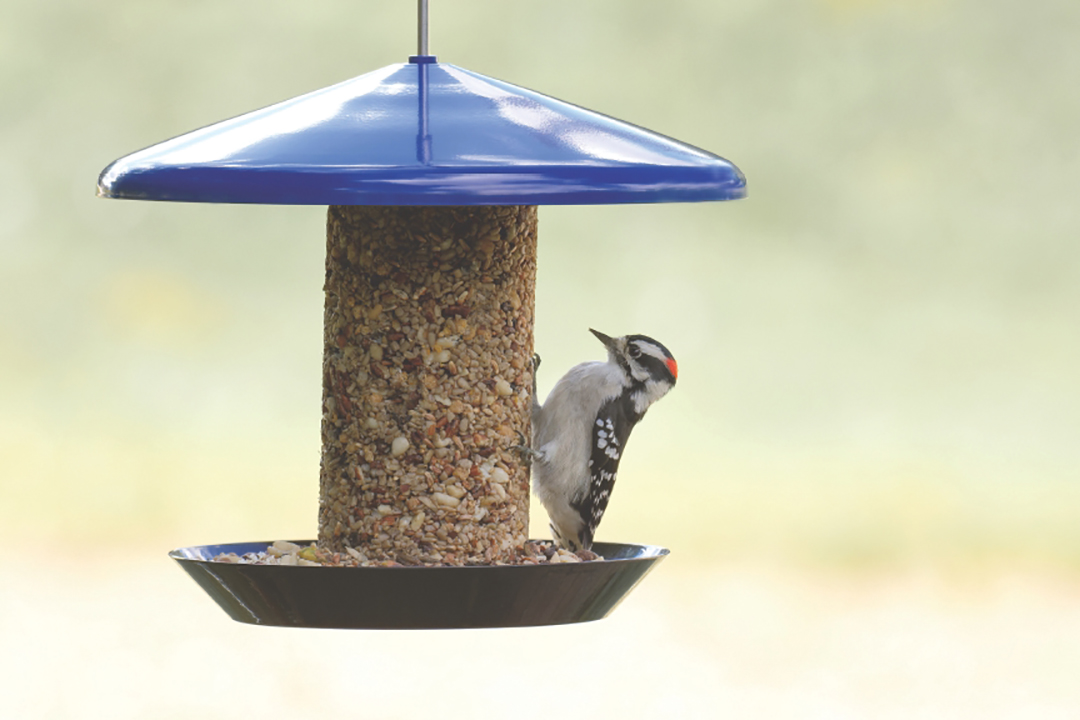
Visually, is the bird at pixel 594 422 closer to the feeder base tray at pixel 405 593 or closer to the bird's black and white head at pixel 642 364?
the bird's black and white head at pixel 642 364

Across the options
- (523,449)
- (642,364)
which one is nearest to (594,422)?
(642,364)

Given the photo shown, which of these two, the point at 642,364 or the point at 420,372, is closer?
the point at 420,372

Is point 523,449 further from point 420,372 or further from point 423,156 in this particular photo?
point 423,156

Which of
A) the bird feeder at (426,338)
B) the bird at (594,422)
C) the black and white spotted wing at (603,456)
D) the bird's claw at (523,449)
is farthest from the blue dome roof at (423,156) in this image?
the black and white spotted wing at (603,456)

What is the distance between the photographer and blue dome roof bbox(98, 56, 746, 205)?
2926mm

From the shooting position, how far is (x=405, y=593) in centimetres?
331

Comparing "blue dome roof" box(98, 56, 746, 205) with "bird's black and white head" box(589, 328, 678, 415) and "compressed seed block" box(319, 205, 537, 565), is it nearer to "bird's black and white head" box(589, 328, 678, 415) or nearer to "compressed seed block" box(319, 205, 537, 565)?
"compressed seed block" box(319, 205, 537, 565)

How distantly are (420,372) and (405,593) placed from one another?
54 cm

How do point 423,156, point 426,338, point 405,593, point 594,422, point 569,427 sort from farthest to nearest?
1. point 594,422
2. point 569,427
3. point 426,338
4. point 405,593
5. point 423,156

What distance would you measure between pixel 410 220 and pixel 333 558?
82 centimetres

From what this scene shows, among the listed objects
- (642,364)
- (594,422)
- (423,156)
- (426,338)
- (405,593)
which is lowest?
(405,593)

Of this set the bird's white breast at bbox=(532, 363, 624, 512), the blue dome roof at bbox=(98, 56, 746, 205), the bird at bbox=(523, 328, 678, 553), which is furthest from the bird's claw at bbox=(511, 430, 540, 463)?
the blue dome roof at bbox=(98, 56, 746, 205)

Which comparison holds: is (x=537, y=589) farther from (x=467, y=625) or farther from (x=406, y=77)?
(x=406, y=77)

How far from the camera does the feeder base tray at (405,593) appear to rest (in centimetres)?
331
